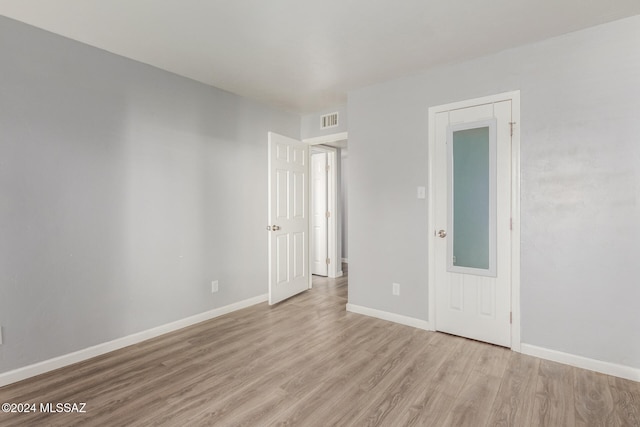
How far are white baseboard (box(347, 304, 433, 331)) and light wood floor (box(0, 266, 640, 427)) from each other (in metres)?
0.17

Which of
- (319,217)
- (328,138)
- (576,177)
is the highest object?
(328,138)

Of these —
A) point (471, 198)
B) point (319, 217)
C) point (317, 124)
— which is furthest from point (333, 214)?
point (471, 198)

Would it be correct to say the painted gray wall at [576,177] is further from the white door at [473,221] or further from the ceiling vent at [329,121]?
the ceiling vent at [329,121]

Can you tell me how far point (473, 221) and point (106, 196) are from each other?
130 inches

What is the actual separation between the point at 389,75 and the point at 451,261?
1.99 m

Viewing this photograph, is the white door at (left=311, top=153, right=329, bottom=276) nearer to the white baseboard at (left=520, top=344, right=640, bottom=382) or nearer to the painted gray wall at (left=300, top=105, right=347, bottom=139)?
the painted gray wall at (left=300, top=105, right=347, bottom=139)

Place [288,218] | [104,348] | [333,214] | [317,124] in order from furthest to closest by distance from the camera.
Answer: [333,214] < [317,124] < [288,218] < [104,348]

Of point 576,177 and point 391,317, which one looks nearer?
point 576,177

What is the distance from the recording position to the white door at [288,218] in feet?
12.7

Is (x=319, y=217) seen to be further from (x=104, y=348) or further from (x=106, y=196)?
(x=104, y=348)

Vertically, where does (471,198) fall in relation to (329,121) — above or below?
below

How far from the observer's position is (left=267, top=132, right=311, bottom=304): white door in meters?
3.86

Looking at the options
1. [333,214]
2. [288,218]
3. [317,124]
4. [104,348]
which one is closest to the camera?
[104,348]

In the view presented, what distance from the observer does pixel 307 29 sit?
240cm
